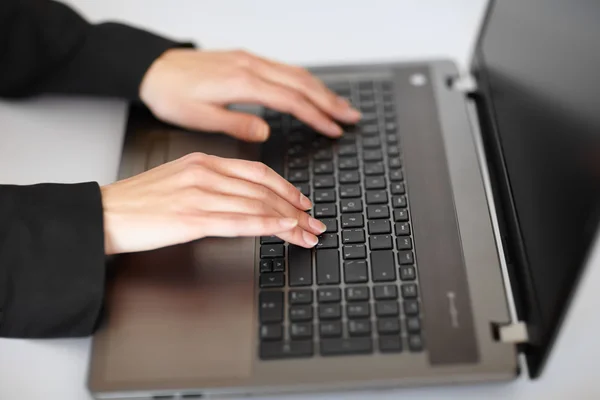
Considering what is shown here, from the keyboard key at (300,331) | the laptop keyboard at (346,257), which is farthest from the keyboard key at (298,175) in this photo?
the keyboard key at (300,331)

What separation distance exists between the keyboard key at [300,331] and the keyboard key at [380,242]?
118mm

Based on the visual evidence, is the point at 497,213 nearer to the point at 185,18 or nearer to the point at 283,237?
the point at 283,237

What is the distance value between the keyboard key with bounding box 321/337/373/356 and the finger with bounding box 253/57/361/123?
0.32m

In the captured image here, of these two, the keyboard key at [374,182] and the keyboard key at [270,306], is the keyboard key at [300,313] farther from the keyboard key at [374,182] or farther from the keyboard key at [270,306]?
the keyboard key at [374,182]

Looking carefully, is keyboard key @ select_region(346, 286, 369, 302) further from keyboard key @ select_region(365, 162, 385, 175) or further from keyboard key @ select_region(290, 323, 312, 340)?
keyboard key @ select_region(365, 162, 385, 175)

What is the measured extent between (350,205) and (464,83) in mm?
293

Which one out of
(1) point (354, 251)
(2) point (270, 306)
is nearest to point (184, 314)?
(2) point (270, 306)

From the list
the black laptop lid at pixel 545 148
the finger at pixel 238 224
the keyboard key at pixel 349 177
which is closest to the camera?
the black laptop lid at pixel 545 148

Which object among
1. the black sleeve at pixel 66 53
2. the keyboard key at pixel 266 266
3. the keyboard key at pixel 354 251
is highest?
the black sleeve at pixel 66 53

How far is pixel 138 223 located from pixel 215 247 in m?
0.09

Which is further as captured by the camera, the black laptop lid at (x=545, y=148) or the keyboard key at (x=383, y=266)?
the keyboard key at (x=383, y=266)

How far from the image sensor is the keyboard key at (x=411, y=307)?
64 centimetres

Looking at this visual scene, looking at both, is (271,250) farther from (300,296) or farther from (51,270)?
(51,270)

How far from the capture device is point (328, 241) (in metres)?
0.71
